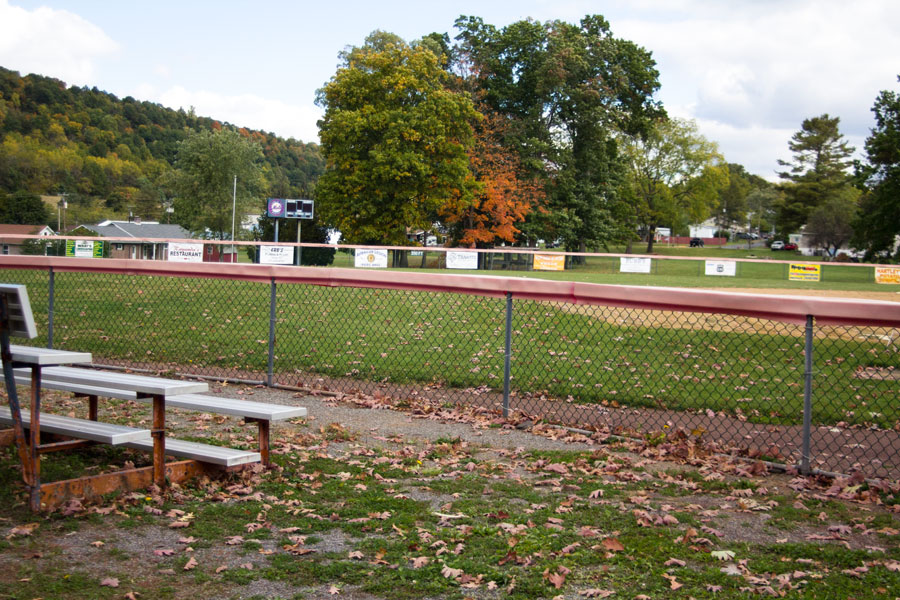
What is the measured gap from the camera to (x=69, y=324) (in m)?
13.4

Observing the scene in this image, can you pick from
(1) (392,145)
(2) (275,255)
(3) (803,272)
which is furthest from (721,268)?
(2) (275,255)

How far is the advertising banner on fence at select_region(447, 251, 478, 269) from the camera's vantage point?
36875mm

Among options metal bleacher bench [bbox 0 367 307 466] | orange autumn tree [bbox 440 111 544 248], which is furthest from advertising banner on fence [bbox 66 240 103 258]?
metal bleacher bench [bbox 0 367 307 466]

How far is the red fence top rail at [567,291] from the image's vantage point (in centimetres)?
586

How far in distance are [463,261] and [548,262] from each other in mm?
5117

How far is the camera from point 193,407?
552 cm

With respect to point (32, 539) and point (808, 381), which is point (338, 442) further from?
point (808, 381)

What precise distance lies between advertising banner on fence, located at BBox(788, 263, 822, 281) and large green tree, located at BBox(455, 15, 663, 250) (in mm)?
19835

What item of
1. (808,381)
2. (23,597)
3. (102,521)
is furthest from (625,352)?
(23,597)

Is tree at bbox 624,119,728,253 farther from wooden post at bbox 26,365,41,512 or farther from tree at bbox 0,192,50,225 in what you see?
wooden post at bbox 26,365,41,512

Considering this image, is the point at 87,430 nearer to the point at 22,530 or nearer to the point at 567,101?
the point at 22,530

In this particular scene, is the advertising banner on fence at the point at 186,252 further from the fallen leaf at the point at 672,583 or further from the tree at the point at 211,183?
the tree at the point at 211,183

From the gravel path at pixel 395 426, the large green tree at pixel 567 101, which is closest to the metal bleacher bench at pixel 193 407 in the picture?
the gravel path at pixel 395 426

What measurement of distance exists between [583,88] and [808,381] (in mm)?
51345
